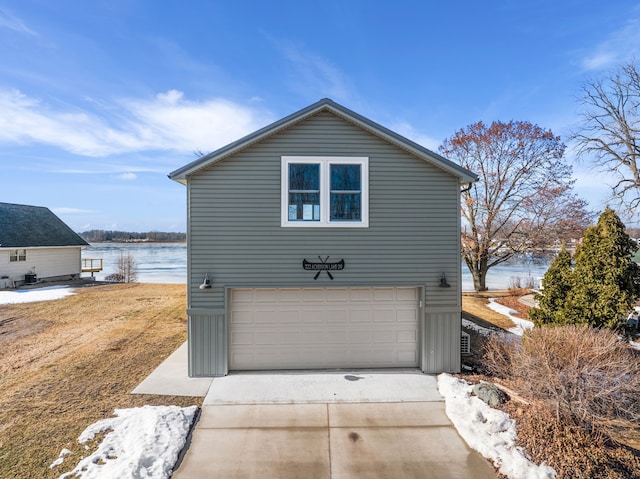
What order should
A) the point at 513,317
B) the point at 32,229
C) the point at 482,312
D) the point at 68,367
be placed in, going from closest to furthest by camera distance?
the point at 68,367 < the point at 513,317 < the point at 482,312 < the point at 32,229

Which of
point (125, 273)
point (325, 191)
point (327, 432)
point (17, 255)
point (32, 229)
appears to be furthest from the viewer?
point (125, 273)

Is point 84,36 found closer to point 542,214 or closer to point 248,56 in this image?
point 248,56

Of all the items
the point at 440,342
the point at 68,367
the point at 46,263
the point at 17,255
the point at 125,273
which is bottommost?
the point at 68,367

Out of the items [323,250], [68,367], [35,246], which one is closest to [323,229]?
[323,250]

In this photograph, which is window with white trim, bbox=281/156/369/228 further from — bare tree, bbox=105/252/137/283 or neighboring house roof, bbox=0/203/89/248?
bare tree, bbox=105/252/137/283

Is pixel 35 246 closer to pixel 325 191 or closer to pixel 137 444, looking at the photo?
pixel 137 444

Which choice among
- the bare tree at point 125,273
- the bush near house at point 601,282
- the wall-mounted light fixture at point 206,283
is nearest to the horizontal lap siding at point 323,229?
the wall-mounted light fixture at point 206,283

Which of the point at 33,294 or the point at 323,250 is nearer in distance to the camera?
the point at 323,250

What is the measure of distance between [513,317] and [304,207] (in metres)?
11.0

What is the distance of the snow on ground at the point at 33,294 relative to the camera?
15.7 meters

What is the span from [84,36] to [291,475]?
1221 centimetres

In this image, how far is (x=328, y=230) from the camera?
24.3 feet

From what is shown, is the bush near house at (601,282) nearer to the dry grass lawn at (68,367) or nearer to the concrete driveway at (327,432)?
the concrete driveway at (327,432)

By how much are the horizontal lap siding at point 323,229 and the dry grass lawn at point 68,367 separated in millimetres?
2387
